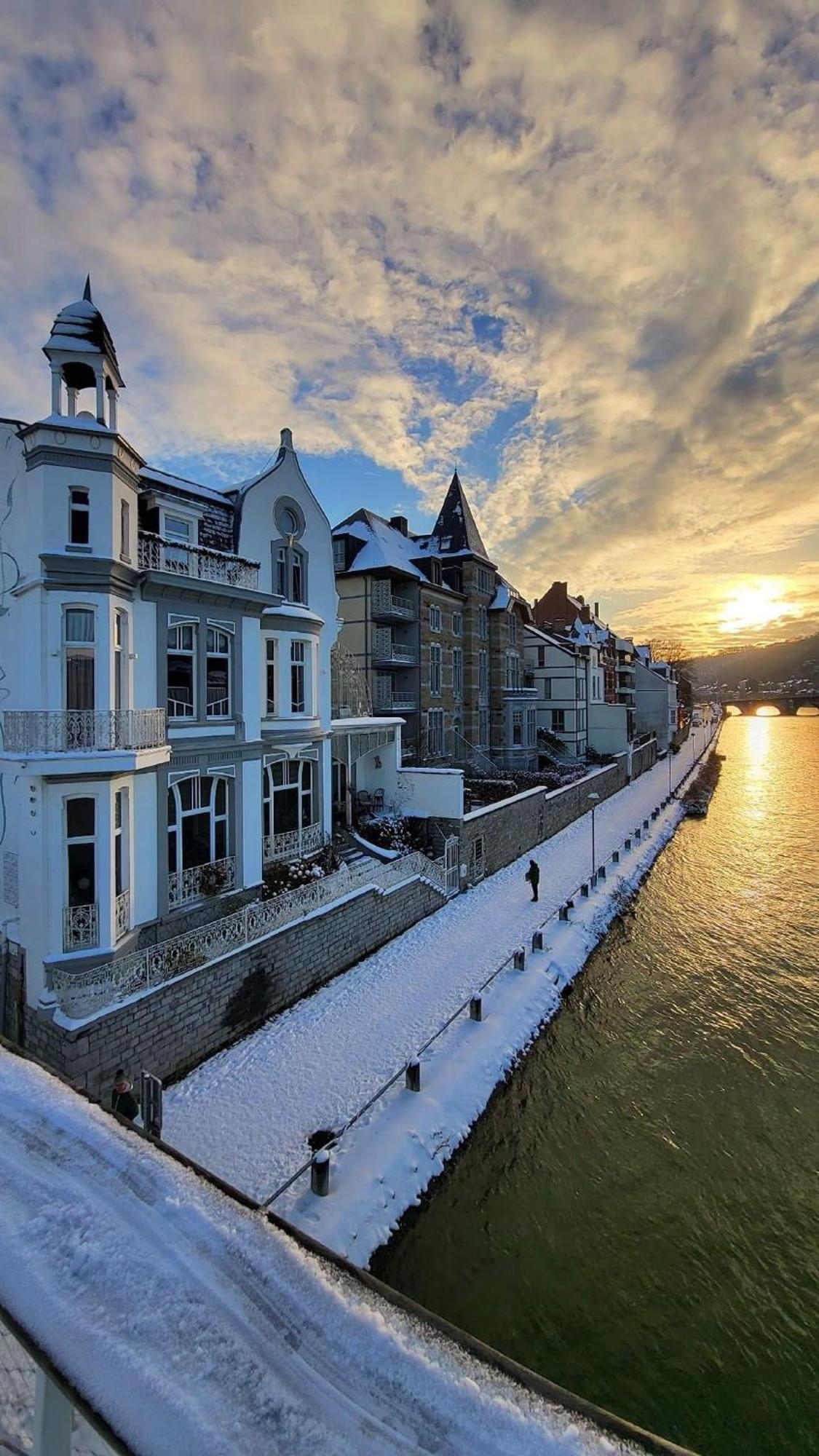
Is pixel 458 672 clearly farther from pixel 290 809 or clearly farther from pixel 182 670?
pixel 182 670

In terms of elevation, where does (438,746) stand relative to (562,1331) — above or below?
above

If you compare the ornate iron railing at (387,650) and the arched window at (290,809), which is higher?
the ornate iron railing at (387,650)

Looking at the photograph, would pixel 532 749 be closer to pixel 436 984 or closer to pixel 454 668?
pixel 454 668

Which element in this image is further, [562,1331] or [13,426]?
[13,426]

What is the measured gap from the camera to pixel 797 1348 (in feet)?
24.2

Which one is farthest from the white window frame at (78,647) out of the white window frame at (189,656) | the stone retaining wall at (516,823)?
the stone retaining wall at (516,823)

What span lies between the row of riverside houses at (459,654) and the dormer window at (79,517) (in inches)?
639

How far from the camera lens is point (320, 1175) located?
28.6 ft

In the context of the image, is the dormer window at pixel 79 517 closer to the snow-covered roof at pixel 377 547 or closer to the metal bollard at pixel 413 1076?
the metal bollard at pixel 413 1076

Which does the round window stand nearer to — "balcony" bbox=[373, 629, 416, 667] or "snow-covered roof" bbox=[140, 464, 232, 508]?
"snow-covered roof" bbox=[140, 464, 232, 508]

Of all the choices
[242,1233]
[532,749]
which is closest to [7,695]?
[242,1233]

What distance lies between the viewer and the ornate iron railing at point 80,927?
11.1 meters

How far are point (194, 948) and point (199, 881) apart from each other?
2.17 meters

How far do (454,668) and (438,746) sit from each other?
4608 mm
